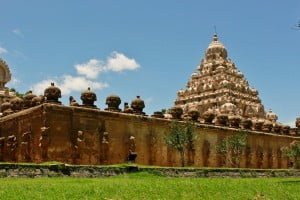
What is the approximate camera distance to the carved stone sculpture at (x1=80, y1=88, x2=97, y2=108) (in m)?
31.8

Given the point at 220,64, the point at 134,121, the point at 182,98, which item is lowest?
the point at 134,121

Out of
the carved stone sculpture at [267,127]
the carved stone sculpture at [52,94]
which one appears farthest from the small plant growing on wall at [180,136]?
the carved stone sculpture at [267,127]

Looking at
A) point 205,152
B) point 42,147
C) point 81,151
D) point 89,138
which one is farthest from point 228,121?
point 42,147

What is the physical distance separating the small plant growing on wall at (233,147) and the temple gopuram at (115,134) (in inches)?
10.9

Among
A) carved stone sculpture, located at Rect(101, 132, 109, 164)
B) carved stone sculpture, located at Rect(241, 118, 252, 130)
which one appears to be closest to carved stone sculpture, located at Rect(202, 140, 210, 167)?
carved stone sculpture, located at Rect(241, 118, 252, 130)

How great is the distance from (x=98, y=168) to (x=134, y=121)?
39.5ft

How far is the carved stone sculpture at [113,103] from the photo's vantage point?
33312 mm

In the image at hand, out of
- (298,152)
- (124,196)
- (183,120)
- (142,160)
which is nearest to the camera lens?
(124,196)

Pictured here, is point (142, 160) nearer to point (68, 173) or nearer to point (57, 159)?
point (57, 159)

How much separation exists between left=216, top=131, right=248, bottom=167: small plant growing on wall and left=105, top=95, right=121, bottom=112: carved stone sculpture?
11.2 m

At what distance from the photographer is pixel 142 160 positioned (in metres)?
35.5

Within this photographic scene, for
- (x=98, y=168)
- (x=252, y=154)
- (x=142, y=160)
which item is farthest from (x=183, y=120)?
(x=98, y=168)

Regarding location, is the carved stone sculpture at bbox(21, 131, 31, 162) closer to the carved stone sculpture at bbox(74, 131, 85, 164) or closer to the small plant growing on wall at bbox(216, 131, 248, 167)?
the carved stone sculpture at bbox(74, 131, 85, 164)

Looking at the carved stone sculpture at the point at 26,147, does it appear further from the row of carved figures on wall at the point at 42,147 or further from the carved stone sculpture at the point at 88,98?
the carved stone sculpture at the point at 88,98
